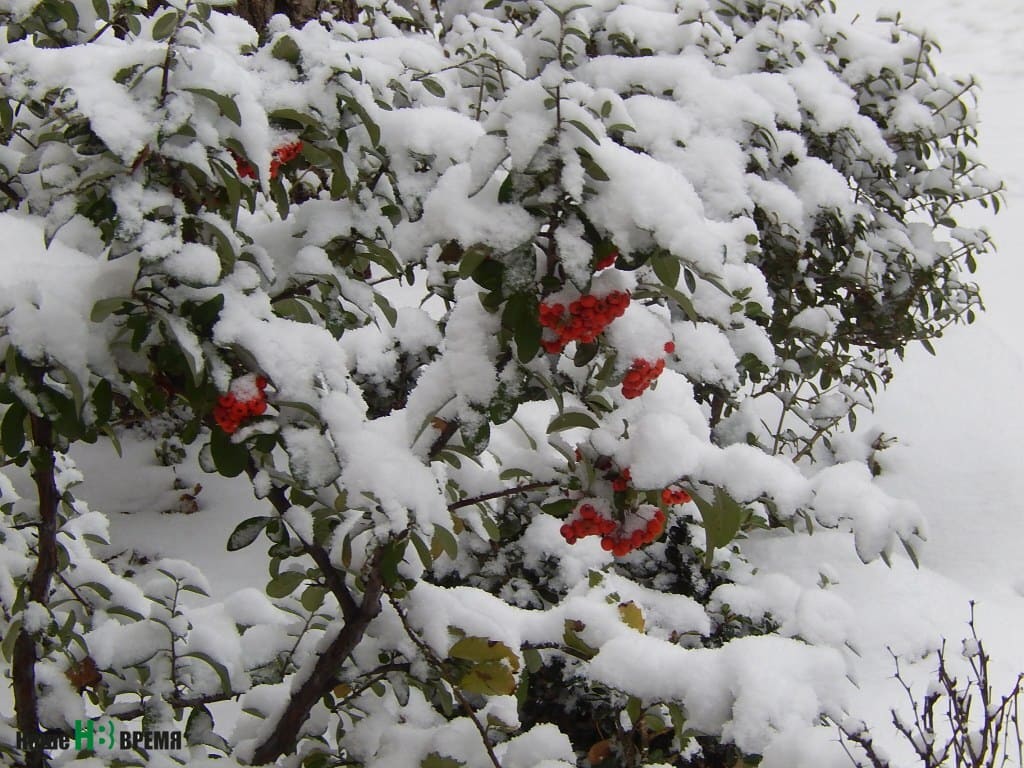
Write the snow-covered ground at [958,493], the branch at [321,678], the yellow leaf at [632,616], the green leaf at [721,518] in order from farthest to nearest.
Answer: the snow-covered ground at [958,493]
the yellow leaf at [632,616]
the branch at [321,678]
the green leaf at [721,518]

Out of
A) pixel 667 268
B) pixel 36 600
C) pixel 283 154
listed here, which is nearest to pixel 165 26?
pixel 283 154

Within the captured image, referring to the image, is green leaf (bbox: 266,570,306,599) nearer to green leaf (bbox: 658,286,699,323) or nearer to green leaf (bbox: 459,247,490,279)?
green leaf (bbox: 459,247,490,279)

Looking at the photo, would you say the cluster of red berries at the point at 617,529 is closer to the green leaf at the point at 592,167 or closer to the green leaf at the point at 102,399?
the green leaf at the point at 592,167

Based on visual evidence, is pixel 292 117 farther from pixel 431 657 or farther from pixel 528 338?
pixel 431 657

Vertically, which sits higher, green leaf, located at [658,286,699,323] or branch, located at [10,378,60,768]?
green leaf, located at [658,286,699,323]

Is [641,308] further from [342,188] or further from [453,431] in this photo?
[342,188]

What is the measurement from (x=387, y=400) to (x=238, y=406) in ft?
3.11

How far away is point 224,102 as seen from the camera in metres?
1.09

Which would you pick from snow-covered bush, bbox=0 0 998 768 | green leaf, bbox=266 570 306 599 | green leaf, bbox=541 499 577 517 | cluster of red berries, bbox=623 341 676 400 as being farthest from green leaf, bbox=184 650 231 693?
cluster of red berries, bbox=623 341 676 400

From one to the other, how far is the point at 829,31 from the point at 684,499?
271 cm

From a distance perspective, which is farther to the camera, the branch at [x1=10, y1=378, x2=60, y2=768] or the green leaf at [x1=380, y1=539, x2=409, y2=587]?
the branch at [x1=10, y1=378, x2=60, y2=768]

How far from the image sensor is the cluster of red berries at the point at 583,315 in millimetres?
1062

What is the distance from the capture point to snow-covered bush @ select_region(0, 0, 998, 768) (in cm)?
106

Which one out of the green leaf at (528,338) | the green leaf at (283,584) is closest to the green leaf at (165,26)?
the green leaf at (528,338)
